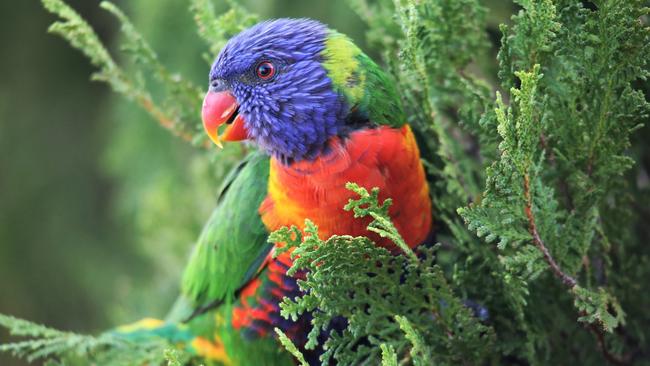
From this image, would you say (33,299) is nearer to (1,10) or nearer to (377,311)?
(1,10)

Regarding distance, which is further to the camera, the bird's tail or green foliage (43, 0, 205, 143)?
the bird's tail

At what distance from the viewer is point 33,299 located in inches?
167

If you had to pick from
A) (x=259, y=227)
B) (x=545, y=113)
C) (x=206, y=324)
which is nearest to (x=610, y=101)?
(x=545, y=113)

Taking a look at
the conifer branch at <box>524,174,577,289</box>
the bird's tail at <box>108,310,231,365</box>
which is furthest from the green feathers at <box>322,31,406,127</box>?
the bird's tail at <box>108,310,231,365</box>

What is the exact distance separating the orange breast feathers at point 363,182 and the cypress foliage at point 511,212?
0.19ft

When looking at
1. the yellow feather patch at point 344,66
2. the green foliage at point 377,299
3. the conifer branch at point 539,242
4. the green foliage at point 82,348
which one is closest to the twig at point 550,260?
the conifer branch at point 539,242

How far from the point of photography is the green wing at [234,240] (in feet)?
5.83

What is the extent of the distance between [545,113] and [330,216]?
54cm

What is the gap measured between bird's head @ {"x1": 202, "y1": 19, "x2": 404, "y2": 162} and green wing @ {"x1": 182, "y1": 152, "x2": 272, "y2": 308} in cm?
16

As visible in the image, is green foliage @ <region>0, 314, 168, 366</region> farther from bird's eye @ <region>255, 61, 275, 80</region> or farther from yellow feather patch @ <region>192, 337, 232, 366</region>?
bird's eye @ <region>255, 61, 275, 80</region>

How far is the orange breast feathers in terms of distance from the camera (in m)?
1.55

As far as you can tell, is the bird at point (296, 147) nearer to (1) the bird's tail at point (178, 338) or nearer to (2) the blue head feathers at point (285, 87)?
(2) the blue head feathers at point (285, 87)

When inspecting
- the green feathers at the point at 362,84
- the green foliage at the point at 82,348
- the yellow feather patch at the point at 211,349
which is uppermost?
the green feathers at the point at 362,84

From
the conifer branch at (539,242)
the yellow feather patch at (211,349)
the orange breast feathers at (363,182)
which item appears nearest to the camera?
the conifer branch at (539,242)
